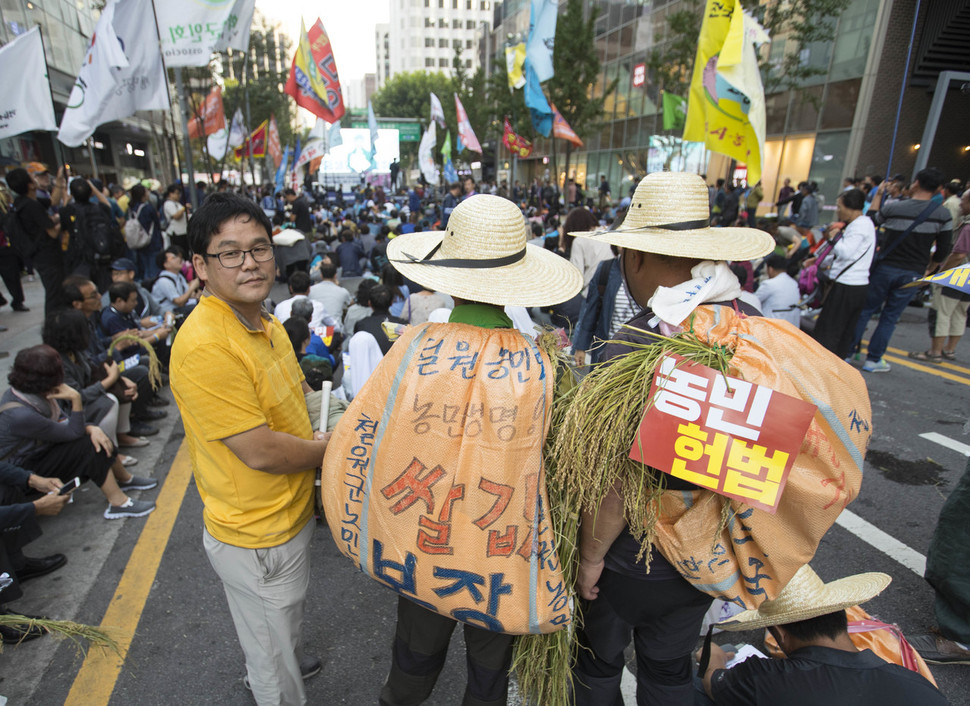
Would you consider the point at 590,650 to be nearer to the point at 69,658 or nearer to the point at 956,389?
the point at 69,658

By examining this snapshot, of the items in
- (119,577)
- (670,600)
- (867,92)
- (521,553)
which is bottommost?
(119,577)

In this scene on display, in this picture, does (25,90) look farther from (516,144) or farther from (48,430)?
(516,144)

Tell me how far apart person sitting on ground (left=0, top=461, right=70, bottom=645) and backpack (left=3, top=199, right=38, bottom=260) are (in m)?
5.39

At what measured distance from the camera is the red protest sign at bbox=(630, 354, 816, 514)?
125cm

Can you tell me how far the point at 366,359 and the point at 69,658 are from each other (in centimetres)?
209

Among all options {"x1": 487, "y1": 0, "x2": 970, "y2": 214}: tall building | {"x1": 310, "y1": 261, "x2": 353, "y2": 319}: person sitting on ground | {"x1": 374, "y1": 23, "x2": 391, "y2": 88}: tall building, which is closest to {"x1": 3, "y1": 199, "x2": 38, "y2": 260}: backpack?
{"x1": 310, "y1": 261, "x2": 353, "y2": 319}: person sitting on ground

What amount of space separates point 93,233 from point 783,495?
8113 mm

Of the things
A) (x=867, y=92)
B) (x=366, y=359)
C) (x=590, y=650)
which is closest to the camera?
(x=590, y=650)

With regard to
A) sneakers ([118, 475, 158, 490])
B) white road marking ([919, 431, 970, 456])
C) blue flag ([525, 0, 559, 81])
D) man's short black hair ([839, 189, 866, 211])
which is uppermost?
blue flag ([525, 0, 559, 81])

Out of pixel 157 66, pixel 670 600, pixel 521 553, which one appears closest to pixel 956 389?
pixel 670 600

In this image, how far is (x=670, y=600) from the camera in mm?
1623

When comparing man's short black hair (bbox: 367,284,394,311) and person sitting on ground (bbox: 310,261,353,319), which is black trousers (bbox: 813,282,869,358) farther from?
person sitting on ground (bbox: 310,261,353,319)

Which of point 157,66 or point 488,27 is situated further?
point 488,27

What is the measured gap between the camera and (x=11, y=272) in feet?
24.9
